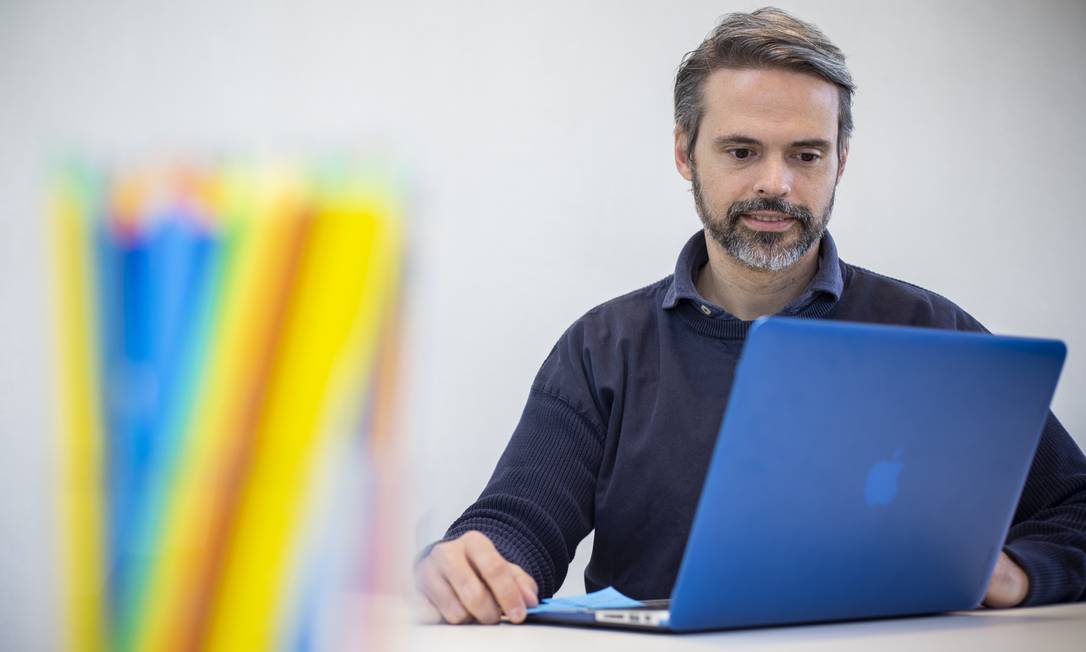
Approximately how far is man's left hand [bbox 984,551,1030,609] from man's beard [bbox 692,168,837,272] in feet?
1.69

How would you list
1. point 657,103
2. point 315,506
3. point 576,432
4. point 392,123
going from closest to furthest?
point 315,506
point 576,432
point 392,123
point 657,103

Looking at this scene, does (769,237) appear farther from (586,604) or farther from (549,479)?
(586,604)

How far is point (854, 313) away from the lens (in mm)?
1347

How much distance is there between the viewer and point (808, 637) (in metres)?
0.69

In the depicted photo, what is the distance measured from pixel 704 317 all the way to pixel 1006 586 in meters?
0.53

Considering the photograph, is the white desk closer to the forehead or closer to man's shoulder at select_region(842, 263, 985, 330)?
man's shoulder at select_region(842, 263, 985, 330)

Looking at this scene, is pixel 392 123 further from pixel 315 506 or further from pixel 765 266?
pixel 315 506

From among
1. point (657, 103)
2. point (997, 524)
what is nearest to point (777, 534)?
point (997, 524)

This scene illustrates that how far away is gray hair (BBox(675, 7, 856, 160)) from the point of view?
1348 millimetres

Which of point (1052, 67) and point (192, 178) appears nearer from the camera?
point (192, 178)

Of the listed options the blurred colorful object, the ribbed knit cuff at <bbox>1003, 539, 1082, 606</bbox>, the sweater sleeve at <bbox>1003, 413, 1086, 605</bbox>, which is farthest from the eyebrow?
the blurred colorful object

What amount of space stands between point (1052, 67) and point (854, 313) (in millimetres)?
1022

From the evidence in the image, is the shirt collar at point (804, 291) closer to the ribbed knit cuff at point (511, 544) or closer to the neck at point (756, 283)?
the neck at point (756, 283)

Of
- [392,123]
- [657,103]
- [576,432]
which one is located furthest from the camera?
[657,103]
